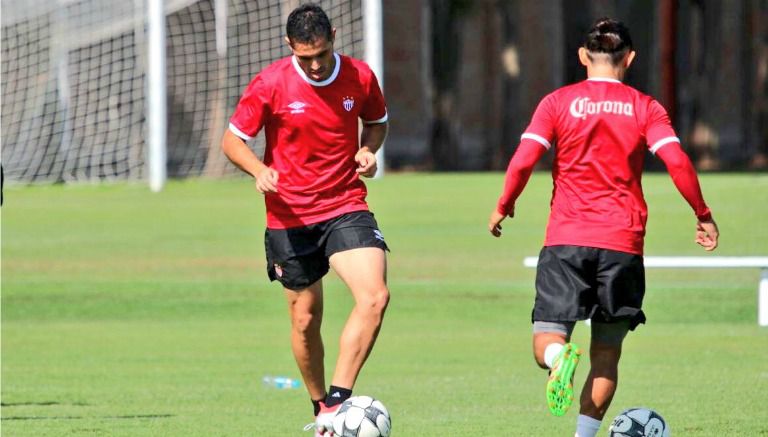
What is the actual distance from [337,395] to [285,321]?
7788 millimetres

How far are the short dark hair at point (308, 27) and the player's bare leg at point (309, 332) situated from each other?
1.26m

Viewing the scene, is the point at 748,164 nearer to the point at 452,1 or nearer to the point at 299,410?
the point at 452,1

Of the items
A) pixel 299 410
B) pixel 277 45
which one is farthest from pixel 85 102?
pixel 299 410

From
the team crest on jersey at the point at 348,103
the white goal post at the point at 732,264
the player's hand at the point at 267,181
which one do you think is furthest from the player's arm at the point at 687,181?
the white goal post at the point at 732,264

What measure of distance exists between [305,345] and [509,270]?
11.1 metres

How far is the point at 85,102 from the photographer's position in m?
29.2

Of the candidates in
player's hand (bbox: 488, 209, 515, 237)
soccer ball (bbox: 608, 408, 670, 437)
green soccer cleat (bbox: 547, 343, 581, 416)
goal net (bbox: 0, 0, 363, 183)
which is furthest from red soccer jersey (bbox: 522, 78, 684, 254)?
goal net (bbox: 0, 0, 363, 183)

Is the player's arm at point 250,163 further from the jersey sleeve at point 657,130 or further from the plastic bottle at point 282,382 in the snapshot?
the plastic bottle at point 282,382

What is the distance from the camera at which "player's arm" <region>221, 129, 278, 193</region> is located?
331 inches

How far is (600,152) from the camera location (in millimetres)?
7910

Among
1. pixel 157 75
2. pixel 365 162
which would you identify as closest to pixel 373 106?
pixel 365 162

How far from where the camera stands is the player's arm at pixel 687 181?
7859 mm

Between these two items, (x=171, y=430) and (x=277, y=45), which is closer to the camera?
(x=171, y=430)

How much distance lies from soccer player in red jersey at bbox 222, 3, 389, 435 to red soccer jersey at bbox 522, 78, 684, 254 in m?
1.08
